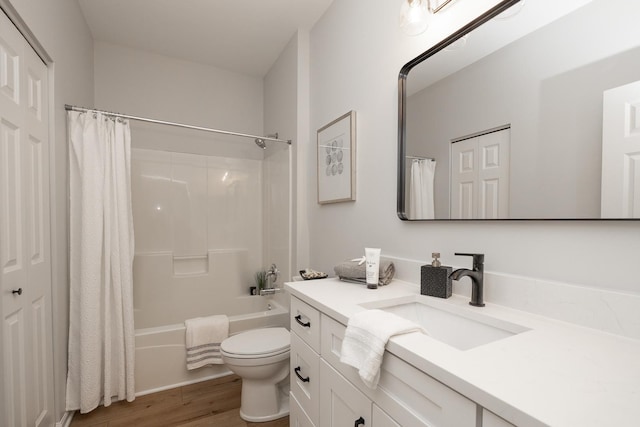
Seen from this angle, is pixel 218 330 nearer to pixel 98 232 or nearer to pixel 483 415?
pixel 98 232

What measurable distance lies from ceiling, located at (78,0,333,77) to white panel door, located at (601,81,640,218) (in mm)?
1801

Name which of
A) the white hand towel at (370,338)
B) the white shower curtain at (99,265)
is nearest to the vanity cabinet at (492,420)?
the white hand towel at (370,338)

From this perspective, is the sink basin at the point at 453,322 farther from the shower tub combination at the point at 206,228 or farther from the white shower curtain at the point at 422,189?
the shower tub combination at the point at 206,228

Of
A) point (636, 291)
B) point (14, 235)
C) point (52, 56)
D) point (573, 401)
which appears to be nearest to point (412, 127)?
point (636, 291)

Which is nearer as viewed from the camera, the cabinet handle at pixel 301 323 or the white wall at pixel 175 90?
the cabinet handle at pixel 301 323

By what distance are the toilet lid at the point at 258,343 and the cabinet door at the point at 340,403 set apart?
28.2 inches

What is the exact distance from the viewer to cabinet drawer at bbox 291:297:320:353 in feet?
3.62

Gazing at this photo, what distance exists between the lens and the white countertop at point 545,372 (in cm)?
45

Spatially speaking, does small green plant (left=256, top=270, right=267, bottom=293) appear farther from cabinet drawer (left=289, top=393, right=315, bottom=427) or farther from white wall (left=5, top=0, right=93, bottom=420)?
cabinet drawer (left=289, top=393, right=315, bottom=427)

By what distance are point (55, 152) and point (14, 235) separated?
0.60m

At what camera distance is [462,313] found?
97cm

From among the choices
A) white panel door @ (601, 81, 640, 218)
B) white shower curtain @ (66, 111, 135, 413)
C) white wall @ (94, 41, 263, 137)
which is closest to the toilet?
white shower curtain @ (66, 111, 135, 413)

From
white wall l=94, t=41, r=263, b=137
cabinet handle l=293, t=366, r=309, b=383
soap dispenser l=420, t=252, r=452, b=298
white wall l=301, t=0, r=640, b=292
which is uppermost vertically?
white wall l=94, t=41, r=263, b=137

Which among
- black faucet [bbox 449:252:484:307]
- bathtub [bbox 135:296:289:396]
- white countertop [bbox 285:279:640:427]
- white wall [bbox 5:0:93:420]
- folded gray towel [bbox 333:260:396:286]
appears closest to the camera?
white countertop [bbox 285:279:640:427]
